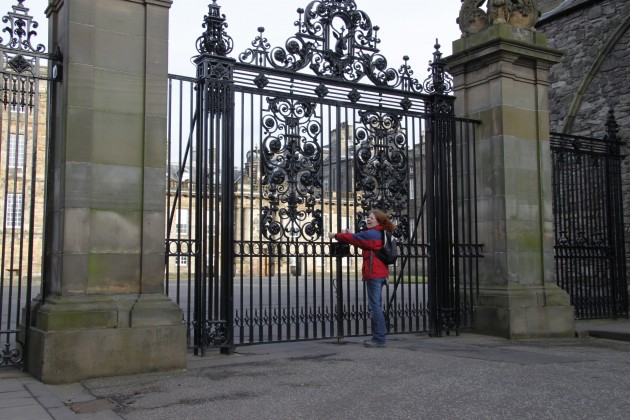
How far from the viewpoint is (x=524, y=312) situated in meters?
9.97

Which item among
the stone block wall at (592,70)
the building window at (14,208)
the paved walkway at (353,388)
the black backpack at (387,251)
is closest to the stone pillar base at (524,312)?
the paved walkway at (353,388)

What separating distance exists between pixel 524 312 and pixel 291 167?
4060mm

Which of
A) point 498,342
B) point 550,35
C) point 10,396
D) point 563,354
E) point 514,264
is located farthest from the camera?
point 550,35

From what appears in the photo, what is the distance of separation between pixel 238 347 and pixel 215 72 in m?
3.50

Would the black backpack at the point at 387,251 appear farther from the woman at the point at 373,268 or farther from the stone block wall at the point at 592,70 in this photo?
the stone block wall at the point at 592,70

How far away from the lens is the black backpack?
8859 millimetres

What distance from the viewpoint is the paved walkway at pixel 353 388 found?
529 centimetres

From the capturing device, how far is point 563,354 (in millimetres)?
8352

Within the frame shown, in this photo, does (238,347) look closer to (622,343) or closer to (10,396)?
(10,396)

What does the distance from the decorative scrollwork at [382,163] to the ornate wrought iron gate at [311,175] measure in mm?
18

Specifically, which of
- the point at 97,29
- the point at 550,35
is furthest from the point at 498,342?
the point at 550,35

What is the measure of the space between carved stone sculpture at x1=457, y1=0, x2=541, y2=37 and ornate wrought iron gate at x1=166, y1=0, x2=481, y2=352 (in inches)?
36.7

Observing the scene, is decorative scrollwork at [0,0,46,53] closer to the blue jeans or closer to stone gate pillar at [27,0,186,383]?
stone gate pillar at [27,0,186,383]

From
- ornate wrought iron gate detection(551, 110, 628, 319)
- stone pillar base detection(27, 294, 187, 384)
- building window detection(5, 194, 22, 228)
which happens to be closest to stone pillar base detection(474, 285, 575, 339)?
ornate wrought iron gate detection(551, 110, 628, 319)
